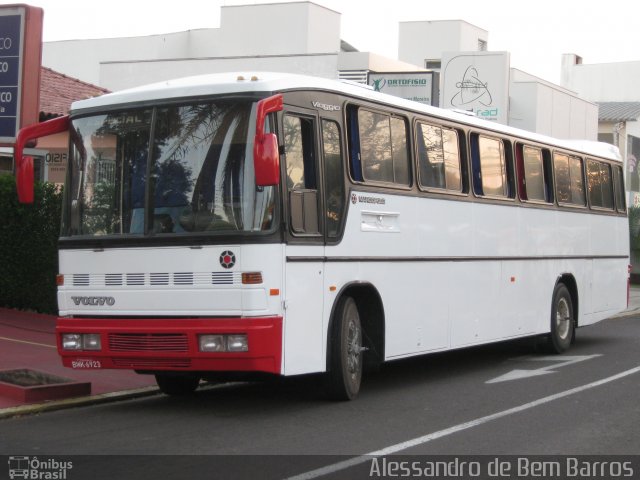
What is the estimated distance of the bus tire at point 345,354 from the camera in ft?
35.6

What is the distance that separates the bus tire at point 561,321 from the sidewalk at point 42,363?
21.8 ft

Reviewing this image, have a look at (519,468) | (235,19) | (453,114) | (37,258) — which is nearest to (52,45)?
(235,19)

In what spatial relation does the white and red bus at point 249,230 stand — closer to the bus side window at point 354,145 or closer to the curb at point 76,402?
the bus side window at point 354,145

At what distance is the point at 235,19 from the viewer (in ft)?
152

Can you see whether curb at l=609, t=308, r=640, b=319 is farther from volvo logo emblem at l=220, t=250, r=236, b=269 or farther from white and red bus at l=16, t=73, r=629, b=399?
volvo logo emblem at l=220, t=250, r=236, b=269

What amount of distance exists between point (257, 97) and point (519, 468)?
4.16 meters

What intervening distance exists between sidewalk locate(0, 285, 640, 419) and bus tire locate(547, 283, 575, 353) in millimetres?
6612

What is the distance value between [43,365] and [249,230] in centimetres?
484

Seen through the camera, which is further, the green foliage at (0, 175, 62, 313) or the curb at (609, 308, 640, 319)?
the curb at (609, 308, 640, 319)

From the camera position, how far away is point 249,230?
9.84 metres

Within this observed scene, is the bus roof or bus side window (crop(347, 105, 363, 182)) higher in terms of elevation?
the bus roof

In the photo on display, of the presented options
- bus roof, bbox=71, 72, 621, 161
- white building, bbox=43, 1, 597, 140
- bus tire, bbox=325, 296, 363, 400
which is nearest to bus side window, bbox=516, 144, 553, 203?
bus roof, bbox=71, 72, 621, 161

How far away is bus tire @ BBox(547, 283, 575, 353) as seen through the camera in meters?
16.6

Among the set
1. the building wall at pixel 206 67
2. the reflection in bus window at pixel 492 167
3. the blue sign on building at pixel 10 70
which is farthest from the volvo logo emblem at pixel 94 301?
the building wall at pixel 206 67
